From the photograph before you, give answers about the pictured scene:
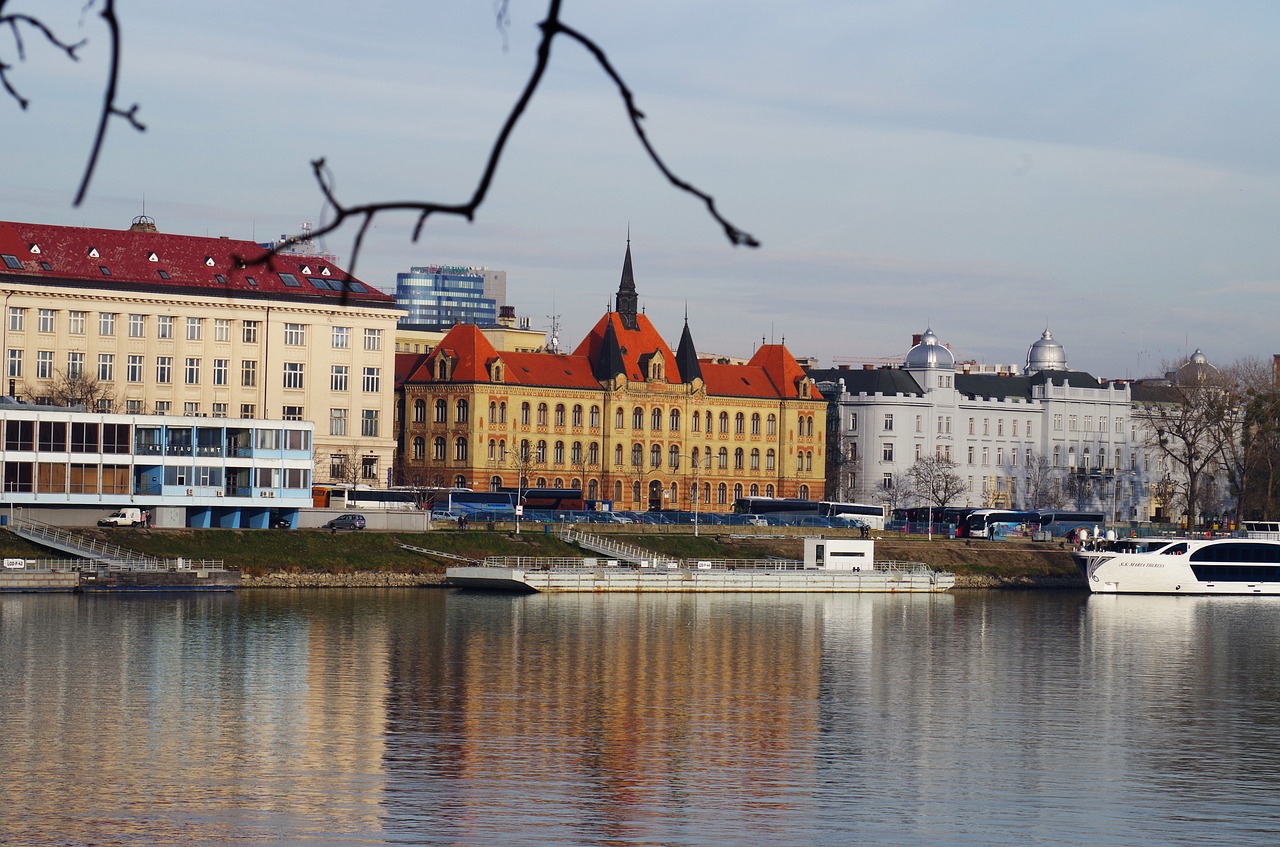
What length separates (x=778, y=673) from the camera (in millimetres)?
74625

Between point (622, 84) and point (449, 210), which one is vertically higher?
point (622, 84)

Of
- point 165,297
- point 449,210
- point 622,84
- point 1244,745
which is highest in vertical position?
point 165,297

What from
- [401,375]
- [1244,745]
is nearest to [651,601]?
[1244,745]

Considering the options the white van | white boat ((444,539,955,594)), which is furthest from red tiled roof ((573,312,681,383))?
the white van

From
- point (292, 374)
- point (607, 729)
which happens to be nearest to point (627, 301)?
point (292, 374)

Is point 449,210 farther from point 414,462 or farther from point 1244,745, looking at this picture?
point 414,462

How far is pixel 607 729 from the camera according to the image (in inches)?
2243

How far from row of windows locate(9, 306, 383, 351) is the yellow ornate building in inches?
892

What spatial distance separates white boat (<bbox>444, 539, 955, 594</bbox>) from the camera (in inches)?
4633

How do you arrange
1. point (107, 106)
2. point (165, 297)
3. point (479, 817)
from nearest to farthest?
point (107, 106)
point (479, 817)
point (165, 297)

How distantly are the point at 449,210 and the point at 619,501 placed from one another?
177 metres

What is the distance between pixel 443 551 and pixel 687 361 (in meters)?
70.8

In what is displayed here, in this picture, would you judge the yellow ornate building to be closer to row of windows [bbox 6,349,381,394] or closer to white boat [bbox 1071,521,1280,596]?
row of windows [bbox 6,349,381,394]

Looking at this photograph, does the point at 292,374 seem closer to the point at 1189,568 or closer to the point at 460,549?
the point at 460,549
